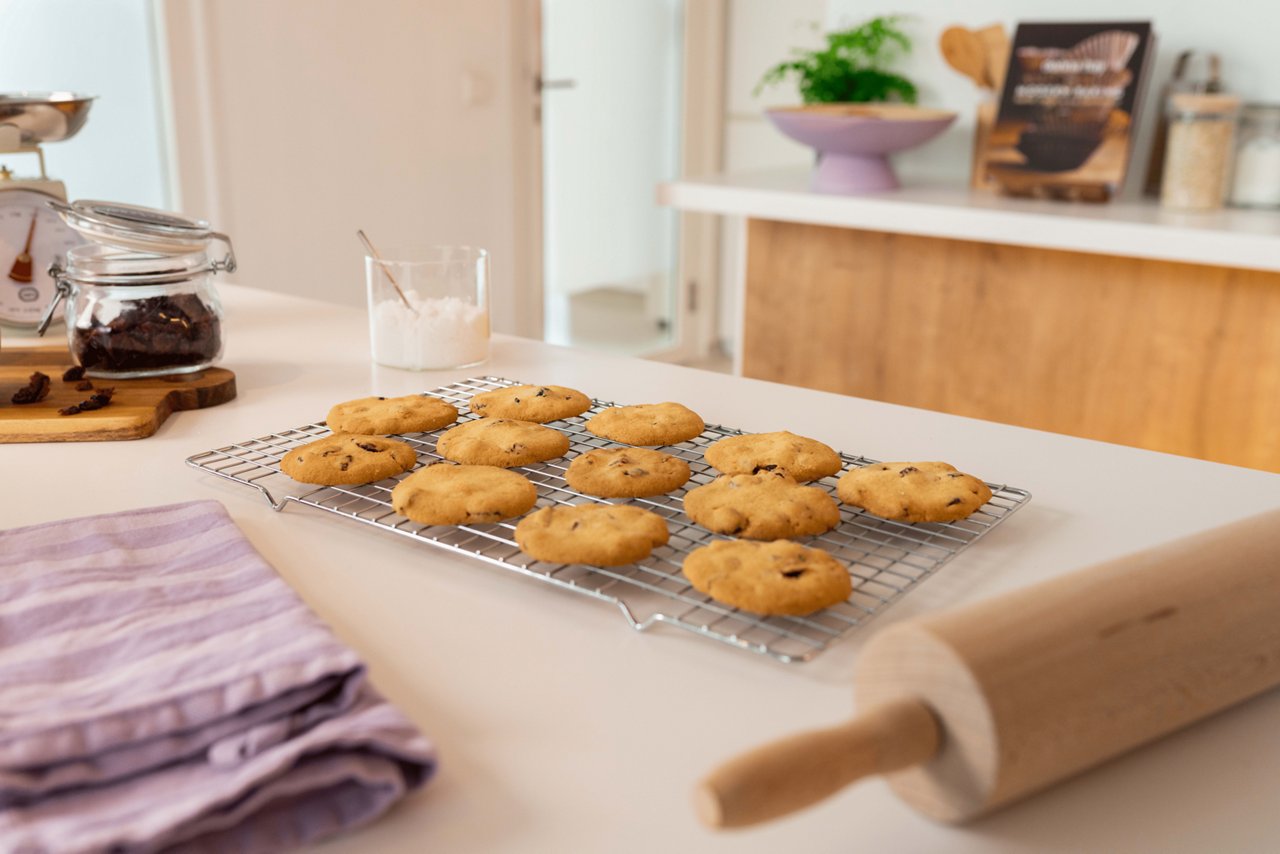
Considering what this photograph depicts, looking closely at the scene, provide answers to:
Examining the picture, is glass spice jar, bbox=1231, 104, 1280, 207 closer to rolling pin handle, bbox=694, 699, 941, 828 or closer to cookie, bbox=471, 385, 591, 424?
cookie, bbox=471, 385, 591, 424

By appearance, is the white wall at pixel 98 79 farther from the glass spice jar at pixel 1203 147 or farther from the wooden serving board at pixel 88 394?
the glass spice jar at pixel 1203 147

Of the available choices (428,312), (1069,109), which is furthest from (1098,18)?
(428,312)

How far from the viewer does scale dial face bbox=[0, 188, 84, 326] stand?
4.94 ft

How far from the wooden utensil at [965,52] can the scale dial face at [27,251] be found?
1930 mm

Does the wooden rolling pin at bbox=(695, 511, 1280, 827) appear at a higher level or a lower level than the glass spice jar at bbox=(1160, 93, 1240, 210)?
lower

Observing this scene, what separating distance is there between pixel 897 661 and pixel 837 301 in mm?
2167

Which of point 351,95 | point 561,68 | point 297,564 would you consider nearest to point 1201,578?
point 297,564

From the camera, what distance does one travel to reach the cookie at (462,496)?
0.85m

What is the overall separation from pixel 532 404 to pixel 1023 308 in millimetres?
1566

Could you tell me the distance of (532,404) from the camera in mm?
1116

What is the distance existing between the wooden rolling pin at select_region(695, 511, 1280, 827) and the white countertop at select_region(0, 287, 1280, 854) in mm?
33

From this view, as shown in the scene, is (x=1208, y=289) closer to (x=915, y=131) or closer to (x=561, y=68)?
(x=915, y=131)

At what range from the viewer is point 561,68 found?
12.8 ft

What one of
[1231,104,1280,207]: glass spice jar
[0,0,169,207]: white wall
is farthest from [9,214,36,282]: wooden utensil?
[1231,104,1280,207]: glass spice jar
